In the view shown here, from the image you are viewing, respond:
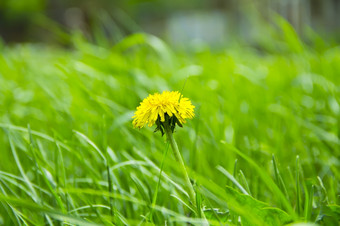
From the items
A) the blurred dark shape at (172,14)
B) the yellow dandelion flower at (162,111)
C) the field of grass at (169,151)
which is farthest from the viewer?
the blurred dark shape at (172,14)

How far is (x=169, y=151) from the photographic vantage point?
80cm

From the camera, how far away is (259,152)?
989mm

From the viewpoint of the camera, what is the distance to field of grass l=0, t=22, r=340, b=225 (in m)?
0.62

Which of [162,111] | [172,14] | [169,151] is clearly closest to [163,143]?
[169,151]

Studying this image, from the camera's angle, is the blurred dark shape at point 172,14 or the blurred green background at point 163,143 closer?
the blurred green background at point 163,143

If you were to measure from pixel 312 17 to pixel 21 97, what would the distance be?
935cm

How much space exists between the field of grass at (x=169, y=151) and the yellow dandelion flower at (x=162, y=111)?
7cm

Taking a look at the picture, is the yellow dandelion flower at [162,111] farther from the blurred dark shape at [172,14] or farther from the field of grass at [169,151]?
the blurred dark shape at [172,14]

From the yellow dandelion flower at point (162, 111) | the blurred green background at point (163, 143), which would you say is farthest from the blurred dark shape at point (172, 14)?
the yellow dandelion flower at point (162, 111)

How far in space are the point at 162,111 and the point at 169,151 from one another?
31 centimetres

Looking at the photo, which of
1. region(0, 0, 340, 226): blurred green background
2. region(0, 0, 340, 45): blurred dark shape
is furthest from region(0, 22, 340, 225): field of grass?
region(0, 0, 340, 45): blurred dark shape

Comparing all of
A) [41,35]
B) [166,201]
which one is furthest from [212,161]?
[41,35]

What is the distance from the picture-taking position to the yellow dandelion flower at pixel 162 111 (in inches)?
19.6

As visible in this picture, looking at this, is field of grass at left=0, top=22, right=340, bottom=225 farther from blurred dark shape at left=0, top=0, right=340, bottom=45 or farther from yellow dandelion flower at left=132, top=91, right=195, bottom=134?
blurred dark shape at left=0, top=0, right=340, bottom=45
